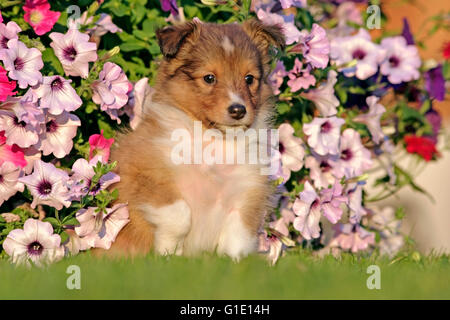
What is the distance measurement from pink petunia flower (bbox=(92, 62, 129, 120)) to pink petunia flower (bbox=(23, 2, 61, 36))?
44 centimetres

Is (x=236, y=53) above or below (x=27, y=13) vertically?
below

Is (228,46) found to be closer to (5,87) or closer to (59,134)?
(59,134)

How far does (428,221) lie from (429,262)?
4.25 meters

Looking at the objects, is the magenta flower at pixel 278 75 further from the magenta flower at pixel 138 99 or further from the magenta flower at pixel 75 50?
the magenta flower at pixel 75 50

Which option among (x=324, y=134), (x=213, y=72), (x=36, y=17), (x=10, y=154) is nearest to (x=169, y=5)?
(x=213, y=72)

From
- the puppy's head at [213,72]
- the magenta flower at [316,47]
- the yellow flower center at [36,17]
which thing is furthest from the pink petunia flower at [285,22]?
the yellow flower center at [36,17]

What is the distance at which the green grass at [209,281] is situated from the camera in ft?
10.8

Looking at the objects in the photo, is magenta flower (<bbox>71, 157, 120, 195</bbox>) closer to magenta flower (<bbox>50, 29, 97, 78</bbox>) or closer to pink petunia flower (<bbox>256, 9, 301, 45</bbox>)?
magenta flower (<bbox>50, 29, 97, 78</bbox>)

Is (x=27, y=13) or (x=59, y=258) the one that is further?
(x=27, y=13)

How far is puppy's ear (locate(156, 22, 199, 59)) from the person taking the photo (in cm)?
445

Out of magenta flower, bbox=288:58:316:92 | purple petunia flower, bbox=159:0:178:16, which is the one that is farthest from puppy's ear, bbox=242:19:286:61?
purple petunia flower, bbox=159:0:178:16

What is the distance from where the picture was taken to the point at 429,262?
484 centimetres
